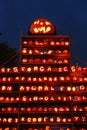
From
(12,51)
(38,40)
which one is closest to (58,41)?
(38,40)

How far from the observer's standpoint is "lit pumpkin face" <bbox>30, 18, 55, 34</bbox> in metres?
13.5

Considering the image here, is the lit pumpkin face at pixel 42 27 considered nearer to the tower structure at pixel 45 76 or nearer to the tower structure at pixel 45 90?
the tower structure at pixel 45 76

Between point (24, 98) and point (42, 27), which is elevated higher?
point (42, 27)

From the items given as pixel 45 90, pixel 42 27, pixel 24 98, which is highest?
pixel 42 27

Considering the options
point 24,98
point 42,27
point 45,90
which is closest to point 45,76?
point 45,90

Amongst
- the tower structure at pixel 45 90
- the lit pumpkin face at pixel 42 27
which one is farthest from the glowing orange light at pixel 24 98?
the lit pumpkin face at pixel 42 27

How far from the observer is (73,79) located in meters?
12.8

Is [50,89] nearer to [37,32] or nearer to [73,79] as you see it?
[73,79]

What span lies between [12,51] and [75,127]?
9.37m

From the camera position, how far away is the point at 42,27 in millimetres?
13539

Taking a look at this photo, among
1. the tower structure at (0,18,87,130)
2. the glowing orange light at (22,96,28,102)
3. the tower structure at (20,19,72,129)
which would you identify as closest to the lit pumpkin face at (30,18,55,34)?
the tower structure at (20,19,72,129)

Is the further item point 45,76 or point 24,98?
point 45,76

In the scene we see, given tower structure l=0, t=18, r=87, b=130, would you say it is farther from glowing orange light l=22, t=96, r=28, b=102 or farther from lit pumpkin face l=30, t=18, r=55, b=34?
lit pumpkin face l=30, t=18, r=55, b=34

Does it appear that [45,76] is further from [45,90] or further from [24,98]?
[24,98]
